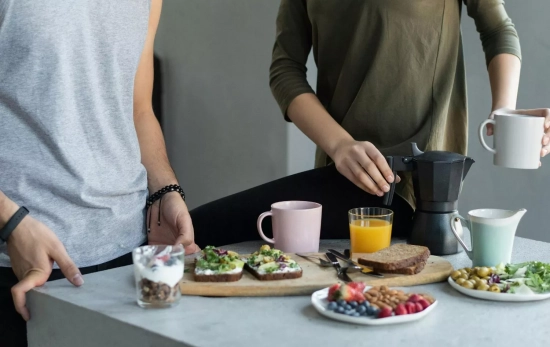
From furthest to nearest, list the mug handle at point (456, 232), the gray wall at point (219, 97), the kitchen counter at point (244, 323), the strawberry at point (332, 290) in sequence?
the gray wall at point (219, 97) < the mug handle at point (456, 232) < the strawberry at point (332, 290) < the kitchen counter at point (244, 323)

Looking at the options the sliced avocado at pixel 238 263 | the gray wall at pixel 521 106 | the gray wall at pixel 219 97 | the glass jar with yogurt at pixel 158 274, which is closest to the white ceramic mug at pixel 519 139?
the sliced avocado at pixel 238 263

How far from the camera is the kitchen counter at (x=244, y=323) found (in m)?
0.91

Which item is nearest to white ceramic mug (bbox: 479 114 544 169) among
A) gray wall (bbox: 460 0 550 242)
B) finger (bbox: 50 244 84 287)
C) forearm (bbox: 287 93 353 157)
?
forearm (bbox: 287 93 353 157)

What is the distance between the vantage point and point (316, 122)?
157cm

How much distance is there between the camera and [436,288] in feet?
3.76

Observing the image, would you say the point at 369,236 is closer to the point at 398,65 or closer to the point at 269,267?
the point at 269,267

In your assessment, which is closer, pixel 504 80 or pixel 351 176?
pixel 351 176

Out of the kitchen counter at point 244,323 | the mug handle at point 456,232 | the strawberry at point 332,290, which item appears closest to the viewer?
the kitchen counter at point 244,323

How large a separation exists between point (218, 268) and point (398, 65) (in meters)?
0.71

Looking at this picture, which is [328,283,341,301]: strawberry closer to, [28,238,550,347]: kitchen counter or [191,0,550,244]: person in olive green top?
[28,238,550,347]: kitchen counter

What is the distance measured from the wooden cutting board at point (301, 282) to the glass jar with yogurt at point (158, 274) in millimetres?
75

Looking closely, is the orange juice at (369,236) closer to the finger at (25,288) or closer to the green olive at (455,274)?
the green olive at (455,274)

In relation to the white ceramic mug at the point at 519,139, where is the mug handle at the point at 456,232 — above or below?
below

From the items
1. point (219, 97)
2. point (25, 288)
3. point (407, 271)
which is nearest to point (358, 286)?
point (407, 271)
